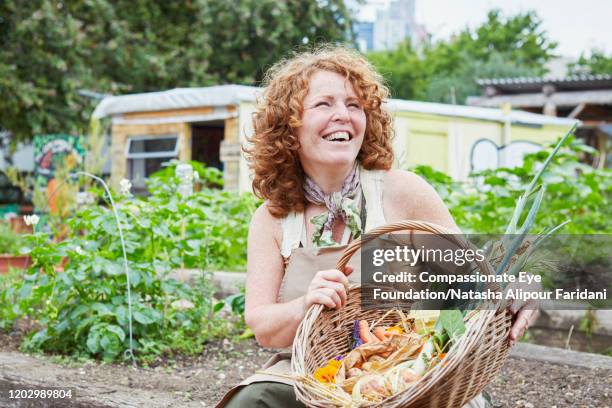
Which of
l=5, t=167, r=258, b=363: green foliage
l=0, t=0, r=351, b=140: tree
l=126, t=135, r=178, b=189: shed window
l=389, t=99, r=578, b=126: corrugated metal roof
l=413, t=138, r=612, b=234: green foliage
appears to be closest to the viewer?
l=5, t=167, r=258, b=363: green foliage

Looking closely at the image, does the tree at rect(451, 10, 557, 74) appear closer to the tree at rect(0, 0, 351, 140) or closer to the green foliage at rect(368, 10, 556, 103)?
the green foliage at rect(368, 10, 556, 103)

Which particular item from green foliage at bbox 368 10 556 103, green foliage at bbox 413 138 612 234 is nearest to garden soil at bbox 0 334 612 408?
green foliage at bbox 413 138 612 234

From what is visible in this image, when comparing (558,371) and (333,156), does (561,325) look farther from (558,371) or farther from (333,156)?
(333,156)

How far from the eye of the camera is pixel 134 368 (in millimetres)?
3492

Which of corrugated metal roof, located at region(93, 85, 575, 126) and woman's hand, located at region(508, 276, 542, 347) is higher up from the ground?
corrugated metal roof, located at region(93, 85, 575, 126)

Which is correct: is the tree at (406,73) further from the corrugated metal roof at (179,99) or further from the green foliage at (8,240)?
the green foliage at (8,240)

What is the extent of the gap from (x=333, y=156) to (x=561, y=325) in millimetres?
2560

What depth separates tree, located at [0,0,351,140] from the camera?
1433 centimetres

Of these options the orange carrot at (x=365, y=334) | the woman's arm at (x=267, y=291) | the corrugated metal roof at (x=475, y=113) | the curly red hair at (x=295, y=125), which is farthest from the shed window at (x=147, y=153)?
the orange carrot at (x=365, y=334)

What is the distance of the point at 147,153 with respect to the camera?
34.9ft

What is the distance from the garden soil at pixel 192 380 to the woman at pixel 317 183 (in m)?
0.75

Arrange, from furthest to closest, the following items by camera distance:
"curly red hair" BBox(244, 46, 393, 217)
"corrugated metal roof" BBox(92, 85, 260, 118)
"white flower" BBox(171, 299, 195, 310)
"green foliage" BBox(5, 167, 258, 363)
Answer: "corrugated metal roof" BBox(92, 85, 260, 118)
"white flower" BBox(171, 299, 195, 310)
"green foliage" BBox(5, 167, 258, 363)
"curly red hair" BBox(244, 46, 393, 217)

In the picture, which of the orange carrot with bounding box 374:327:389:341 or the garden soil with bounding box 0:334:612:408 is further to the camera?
the garden soil with bounding box 0:334:612:408

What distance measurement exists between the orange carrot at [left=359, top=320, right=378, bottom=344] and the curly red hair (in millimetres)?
508
